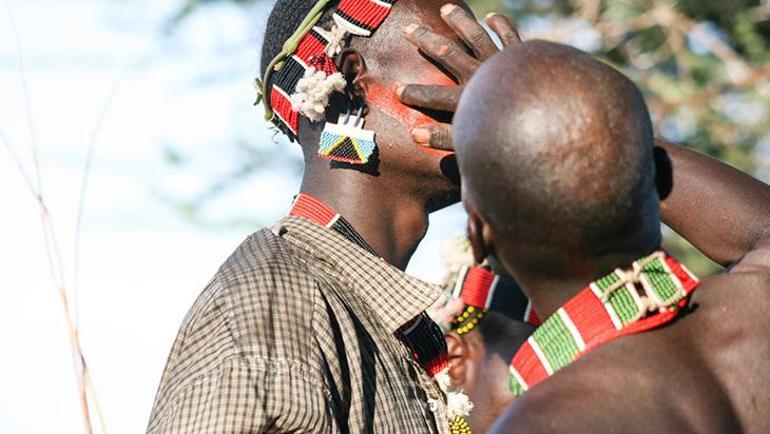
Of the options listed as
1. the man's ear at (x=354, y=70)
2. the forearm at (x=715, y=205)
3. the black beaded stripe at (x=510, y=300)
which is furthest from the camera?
the black beaded stripe at (x=510, y=300)

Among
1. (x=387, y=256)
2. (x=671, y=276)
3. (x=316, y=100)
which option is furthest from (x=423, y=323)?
(x=671, y=276)

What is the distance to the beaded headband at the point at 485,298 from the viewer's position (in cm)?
536

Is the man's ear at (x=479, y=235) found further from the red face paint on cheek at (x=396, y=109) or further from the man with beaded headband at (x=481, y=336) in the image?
the man with beaded headband at (x=481, y=336)

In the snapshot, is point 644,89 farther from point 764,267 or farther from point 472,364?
point 764,267

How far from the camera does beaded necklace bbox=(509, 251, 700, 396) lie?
314 centimetres

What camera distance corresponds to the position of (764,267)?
3615mm

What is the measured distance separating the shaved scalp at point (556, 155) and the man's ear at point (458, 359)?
2519mm

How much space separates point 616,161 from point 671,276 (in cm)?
30

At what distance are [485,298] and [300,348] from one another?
1818 mm

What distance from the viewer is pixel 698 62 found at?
1029 cm

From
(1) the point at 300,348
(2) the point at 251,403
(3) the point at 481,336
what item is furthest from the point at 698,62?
(2) the point at 251,403

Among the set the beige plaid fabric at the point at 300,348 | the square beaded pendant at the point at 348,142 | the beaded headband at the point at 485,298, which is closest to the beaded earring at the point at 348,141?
the square beaded pendant at the point at 348,142

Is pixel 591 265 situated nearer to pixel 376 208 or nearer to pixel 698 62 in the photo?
pixel 376 208

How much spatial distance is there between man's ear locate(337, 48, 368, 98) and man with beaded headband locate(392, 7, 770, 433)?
1375 mm
